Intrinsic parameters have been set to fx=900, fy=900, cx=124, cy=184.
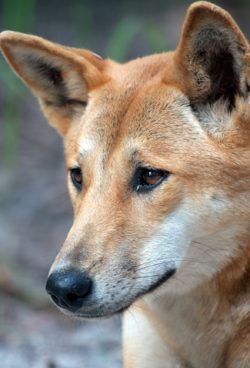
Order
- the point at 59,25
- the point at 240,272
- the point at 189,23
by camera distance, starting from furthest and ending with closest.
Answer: the point at 59,25 < the point at 240,272 < the point at 189,23

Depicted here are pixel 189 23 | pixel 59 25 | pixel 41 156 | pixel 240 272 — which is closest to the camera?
pixel 189 23

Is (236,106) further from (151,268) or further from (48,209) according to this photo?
→ (48,209)

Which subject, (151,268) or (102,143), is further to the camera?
(102,143)

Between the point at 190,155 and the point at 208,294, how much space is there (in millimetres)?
762

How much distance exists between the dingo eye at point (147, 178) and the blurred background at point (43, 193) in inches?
84.0

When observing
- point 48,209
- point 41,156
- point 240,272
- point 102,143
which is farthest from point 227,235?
point 41,156

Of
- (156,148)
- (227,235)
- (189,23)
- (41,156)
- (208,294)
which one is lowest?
(41,156)

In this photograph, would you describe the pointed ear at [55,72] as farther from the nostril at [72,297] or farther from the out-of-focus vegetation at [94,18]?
the out-of-focus vegetation at [94,18]

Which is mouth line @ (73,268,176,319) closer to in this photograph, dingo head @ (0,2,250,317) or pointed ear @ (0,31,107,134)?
dingo head @ (0,2,250,317)

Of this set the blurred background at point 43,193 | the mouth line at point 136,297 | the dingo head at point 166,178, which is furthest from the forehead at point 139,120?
the blurred background at point 43,193

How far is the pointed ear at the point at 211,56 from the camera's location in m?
4.27

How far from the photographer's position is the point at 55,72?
17.7 feet

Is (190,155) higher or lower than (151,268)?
higher

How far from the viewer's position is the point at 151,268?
14.4 feet
